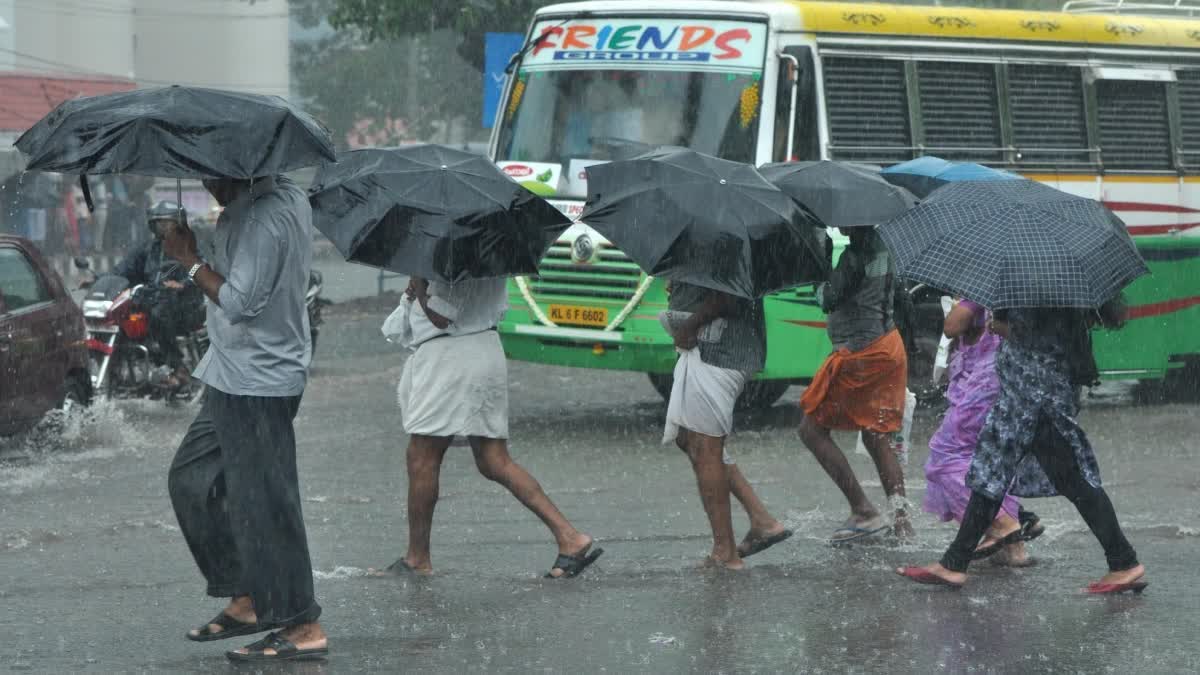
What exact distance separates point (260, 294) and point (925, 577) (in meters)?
3.08

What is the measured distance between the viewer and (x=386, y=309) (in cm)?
2478

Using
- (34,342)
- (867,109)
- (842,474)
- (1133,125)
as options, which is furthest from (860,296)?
(1133,125)

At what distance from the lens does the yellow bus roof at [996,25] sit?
528 inches

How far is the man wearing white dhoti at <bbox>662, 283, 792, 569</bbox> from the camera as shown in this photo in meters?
7.73

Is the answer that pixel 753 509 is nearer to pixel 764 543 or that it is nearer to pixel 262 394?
pixel 764 543

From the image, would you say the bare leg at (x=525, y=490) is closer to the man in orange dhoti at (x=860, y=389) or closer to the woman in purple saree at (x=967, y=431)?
the man in orange dhoti at (x=860, y=389)

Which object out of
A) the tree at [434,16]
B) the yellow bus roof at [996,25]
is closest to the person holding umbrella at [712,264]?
the yellow bus roof at [996,25]

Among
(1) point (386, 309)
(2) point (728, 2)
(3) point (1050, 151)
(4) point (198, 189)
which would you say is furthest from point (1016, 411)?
(4) point (198, 189)

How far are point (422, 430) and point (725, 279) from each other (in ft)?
4.54

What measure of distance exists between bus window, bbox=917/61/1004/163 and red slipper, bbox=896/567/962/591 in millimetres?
6711

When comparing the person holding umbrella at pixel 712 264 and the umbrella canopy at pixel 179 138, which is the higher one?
the umbrella canopy at pixel 179 138

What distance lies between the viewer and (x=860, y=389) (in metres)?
8.60

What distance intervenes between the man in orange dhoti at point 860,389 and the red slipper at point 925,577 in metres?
0.95

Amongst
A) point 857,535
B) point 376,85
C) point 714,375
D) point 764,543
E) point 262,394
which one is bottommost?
Answer: point 376,85
